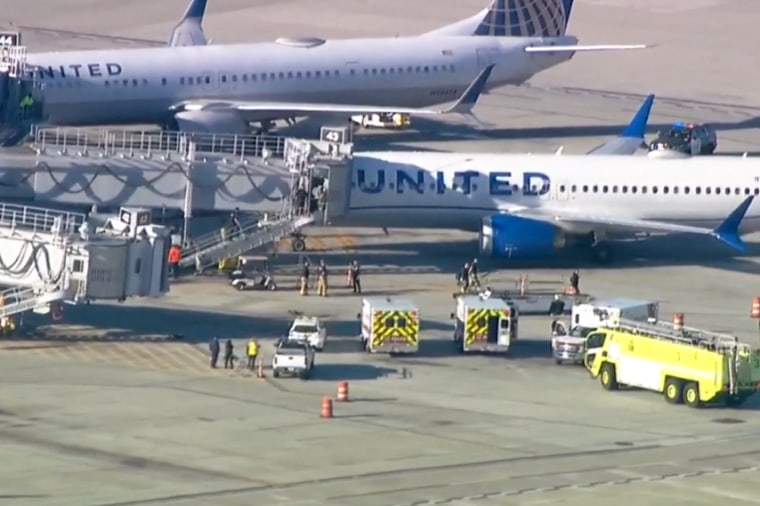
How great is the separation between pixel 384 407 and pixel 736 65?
270 ft

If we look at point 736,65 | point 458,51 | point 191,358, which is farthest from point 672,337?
point 736,65

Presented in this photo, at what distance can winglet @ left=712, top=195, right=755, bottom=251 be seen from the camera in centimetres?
8025

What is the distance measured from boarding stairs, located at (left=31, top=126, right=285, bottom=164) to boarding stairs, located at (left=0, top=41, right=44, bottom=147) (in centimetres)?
74

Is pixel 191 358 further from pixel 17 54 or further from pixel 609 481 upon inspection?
pixel 17 54

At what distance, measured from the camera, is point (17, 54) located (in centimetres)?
8731

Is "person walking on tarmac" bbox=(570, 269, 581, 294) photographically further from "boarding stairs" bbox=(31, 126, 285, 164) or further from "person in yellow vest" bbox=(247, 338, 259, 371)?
"person in yellow vest" bbox=(247, 338, 259, 371)

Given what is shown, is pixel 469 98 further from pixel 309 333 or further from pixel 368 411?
pixel 368 411

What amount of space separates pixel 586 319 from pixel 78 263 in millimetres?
15636

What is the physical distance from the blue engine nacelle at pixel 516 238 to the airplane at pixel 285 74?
54.2ft

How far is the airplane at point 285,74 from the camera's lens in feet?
319

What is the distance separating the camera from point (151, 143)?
9325cm

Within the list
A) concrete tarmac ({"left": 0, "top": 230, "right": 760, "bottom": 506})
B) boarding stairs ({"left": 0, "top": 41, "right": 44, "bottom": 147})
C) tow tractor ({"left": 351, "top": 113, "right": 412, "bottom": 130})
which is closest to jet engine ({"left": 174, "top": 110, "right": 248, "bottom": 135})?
boarding stairs ({"left": 0, "top": 41, "right": 44, "bottom": 147})

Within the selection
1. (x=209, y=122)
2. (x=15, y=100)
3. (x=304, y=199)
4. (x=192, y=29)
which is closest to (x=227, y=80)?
(x=209, y=122)

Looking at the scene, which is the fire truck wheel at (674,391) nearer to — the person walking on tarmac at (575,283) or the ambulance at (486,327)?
the ambulance at (486,327)
